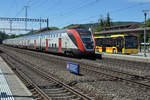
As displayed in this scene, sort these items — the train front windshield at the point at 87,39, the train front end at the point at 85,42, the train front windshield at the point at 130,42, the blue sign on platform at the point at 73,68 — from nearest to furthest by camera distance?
the blue sign on platform at the point at 73,68, the train front end at the point at 85,42, the train front windshield at the point at 87,39, the train front windshield at the point at 130,42

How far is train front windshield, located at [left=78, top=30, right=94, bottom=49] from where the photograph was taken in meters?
19.8

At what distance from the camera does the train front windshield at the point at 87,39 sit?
1976 centimetres

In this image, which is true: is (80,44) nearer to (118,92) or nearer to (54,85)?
(54,85)

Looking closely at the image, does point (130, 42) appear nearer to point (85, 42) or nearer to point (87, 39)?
point (87, 39)

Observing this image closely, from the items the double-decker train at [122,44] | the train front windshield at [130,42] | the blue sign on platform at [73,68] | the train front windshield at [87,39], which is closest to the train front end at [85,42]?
the train front windshield at [87,39]

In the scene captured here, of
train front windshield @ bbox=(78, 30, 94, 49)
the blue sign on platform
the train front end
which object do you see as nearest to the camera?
the blue sign on platform

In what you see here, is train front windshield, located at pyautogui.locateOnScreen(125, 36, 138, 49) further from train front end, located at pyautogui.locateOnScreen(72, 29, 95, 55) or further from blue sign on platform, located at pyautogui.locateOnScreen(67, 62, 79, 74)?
blue sign on platform, located at pyautogui.locateOnScreen(67, 62, 79, 74)

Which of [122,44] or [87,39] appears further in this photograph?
[122,44]

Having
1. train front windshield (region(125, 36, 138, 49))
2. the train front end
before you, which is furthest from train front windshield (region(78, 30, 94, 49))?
train front windshield (region(125, 36, 138, 49))

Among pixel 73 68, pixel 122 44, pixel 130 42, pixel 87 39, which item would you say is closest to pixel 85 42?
pixel 87 39

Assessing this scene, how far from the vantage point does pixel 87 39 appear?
66.2ft

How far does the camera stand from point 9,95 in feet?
22.9

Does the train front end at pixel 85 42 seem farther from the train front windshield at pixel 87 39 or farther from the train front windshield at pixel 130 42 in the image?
the train front windshield at pixel 130 42

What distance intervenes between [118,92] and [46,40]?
73.2 ft
